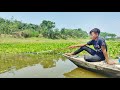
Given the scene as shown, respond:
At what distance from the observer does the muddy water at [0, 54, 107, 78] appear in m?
4.24

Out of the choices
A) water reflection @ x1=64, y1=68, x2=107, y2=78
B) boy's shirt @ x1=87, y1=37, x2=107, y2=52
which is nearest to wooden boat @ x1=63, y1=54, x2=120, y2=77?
water reflection @ x1=64, y1=68, x2=107, y2=78

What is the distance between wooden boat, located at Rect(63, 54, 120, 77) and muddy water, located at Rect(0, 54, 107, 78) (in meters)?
0.13

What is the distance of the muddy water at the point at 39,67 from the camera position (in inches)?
167

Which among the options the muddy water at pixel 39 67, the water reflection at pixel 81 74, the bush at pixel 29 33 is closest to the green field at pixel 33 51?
the muddy water at pixel 39 67

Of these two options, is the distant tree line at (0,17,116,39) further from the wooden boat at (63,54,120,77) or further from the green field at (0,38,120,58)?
the wooden boat at (63,54,120,77)

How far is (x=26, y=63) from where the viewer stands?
5211mm

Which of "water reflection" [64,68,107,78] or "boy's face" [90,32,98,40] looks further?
"boy's face" [90,32,98,40]

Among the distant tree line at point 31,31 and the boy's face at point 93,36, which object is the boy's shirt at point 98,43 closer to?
the boy's face at point 93,36

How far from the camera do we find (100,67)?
3855mm

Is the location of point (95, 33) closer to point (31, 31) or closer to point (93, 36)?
point (93, 36)

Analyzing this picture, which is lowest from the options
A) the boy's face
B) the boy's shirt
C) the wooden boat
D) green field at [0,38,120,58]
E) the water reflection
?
the water reflection

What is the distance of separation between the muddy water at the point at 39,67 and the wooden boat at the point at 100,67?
0.13 meters
